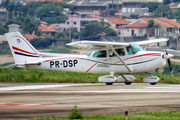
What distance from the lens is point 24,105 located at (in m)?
13.0

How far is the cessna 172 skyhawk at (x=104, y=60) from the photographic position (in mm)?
18487

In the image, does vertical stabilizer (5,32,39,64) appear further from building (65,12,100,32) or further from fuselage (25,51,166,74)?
building (65,12,100,32)

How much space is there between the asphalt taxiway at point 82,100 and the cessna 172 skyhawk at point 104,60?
61.9 inches

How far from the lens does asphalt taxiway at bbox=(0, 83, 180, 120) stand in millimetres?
12039

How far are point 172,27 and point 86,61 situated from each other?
80.6 metres

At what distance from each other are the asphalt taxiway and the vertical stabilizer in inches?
119

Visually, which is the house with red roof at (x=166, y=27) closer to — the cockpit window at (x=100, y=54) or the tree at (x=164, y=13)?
the tree at (x=164, y=13)

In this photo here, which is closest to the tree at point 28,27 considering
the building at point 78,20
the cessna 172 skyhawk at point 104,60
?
the building at point 78,20

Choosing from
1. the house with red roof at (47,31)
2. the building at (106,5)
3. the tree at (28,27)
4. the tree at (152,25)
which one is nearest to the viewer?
the tree at (28,27)

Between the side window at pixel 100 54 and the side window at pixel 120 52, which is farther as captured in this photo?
the side window at pixel 100 54

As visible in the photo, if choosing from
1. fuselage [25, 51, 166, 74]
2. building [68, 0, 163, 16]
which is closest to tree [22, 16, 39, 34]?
building [68, 0, 163, 16]

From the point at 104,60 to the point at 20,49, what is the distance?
4.72 meters

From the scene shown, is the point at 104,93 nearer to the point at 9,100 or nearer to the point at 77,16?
the point at 9,100

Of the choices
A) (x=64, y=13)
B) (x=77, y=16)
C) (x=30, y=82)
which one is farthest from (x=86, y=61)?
(x=64, y=13)
